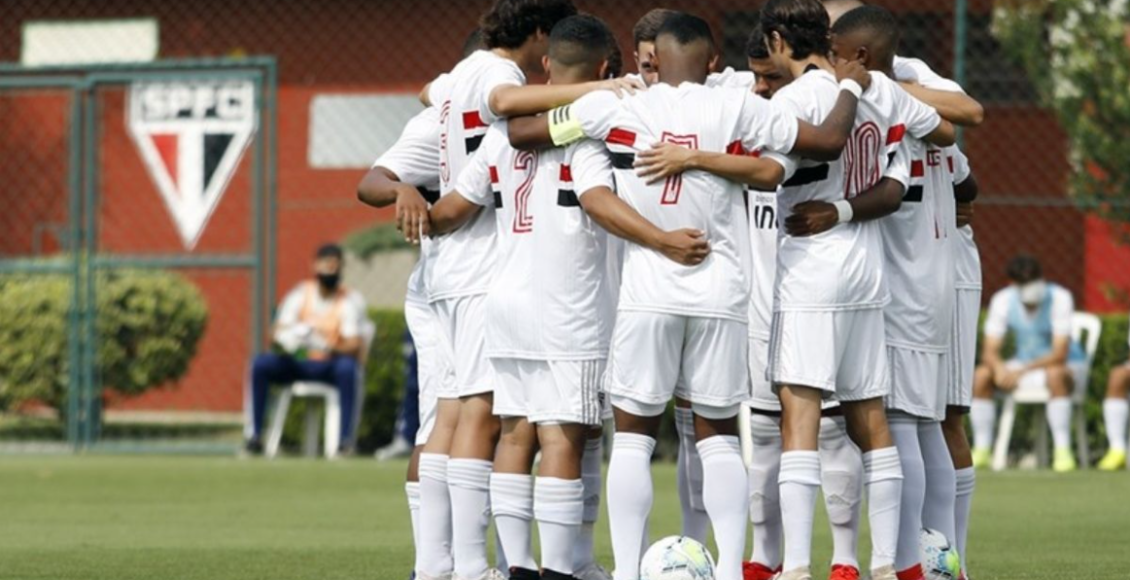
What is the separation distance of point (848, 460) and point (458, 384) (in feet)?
4.77

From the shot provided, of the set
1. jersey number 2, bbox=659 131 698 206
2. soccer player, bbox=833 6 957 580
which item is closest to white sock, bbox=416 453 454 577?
jersey number 2, bbox=659 131 698 206

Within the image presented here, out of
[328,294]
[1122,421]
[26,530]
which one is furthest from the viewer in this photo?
[328,294]

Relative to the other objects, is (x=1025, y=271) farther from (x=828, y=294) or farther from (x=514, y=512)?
(x=514, y=512)

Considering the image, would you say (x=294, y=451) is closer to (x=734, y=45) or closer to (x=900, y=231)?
(x=734, y=45)

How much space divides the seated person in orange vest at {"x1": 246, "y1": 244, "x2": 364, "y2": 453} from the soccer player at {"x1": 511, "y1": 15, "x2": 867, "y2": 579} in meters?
9.66

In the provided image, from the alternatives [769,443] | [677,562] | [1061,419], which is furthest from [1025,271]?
[677,562]

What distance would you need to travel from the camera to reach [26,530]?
10.9 metres

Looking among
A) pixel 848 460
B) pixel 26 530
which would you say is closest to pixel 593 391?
pixel 848 460

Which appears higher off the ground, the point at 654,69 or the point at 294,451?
the point at 654,69

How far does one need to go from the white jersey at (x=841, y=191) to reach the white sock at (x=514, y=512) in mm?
1096

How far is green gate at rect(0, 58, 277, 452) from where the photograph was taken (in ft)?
56.6

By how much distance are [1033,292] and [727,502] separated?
9199 mm

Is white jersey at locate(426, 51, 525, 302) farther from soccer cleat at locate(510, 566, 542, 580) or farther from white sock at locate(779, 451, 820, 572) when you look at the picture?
white sock at locate(779, 451, 820, 572)

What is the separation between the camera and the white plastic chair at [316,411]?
16969 millimetres
